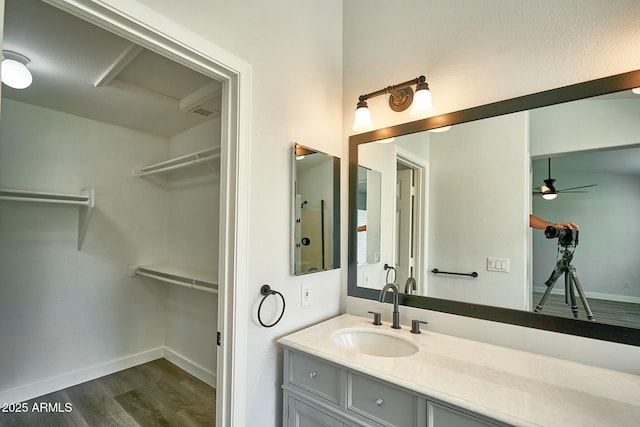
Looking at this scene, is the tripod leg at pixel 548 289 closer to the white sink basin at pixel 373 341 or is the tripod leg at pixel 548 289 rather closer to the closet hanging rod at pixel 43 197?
the white sink basin at pixel 373 341

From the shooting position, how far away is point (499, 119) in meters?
1.42

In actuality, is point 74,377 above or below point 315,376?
below

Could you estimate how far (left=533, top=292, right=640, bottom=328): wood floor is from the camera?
1108mm

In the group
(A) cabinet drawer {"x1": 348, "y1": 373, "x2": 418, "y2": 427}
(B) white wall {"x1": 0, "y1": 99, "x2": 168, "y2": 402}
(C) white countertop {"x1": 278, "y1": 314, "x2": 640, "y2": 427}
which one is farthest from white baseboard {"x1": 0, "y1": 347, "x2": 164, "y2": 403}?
(A) cabinet drawer {"x1": 348, "y1": 373, "x2": 418, "y2": 427}

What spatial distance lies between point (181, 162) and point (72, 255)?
125 cm

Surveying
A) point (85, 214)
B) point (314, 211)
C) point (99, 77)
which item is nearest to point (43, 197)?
point (85, 214)

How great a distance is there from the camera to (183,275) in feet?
7.95

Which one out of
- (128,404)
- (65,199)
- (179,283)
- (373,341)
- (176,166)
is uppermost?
(176,166)

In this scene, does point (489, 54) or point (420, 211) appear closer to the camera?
point (489, 54)

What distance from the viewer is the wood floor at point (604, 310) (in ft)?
3.64

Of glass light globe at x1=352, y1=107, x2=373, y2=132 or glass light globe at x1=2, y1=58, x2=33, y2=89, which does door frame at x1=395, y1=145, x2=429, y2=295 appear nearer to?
glass light globe at x1=352, y1=107, x2=373, y2=132

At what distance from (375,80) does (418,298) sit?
132 cm

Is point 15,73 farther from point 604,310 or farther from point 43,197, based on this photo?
point 604,310

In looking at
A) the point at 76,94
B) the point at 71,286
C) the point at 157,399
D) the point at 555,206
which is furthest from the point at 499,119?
the point at 71,286
